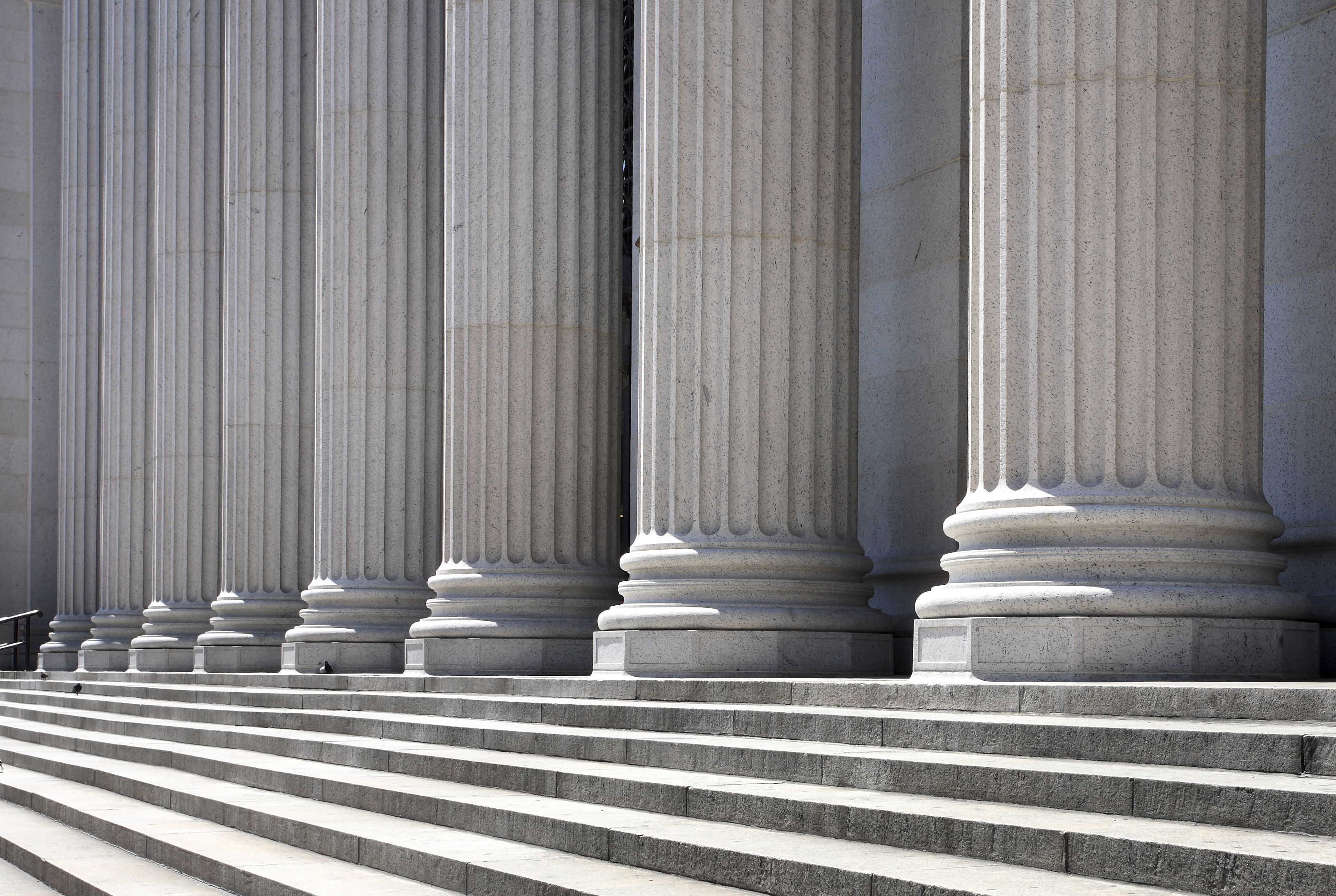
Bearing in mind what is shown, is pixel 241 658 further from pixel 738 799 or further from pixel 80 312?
pixel 738 799

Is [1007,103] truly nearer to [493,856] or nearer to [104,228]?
[493,856]

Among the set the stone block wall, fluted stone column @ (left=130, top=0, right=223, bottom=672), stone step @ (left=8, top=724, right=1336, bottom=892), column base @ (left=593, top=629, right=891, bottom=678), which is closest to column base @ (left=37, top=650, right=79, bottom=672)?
fluted stone column @ (left=130, top=0, right=223, bottom=672)

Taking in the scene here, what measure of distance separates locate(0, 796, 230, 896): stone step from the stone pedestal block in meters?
20.0

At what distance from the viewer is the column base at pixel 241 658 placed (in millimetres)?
36625

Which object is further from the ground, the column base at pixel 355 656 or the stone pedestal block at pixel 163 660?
the column base at pixel 355 656

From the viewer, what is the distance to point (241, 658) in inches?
1453

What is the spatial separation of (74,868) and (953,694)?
9868 millimetres

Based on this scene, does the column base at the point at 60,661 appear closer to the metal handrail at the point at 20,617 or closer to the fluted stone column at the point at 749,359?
the metal handrail at the point at 20,617

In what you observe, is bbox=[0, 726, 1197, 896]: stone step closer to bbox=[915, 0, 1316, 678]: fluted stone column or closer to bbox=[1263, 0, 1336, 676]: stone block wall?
bbox=[915, 0, 1316, 678]: fluted stone column

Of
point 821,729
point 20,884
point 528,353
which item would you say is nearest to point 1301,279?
point 821,729

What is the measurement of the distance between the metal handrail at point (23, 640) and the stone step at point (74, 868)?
37246 millimetres

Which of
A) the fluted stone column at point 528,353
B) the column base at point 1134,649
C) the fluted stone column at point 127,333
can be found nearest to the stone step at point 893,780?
the column base at point 1134,649

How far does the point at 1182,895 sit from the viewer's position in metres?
8.24

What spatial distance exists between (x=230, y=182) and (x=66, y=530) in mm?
22606
